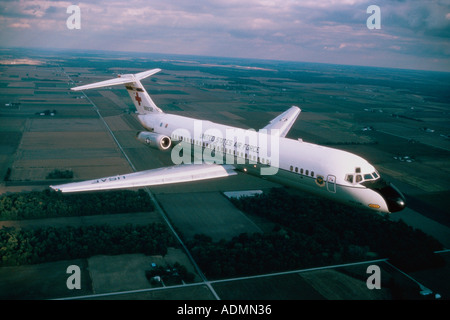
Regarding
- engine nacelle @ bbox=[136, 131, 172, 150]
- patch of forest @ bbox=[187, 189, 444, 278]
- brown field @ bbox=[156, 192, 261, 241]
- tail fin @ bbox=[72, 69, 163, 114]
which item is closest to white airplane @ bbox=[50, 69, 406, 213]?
engine nacelle @ bbox=[136, 131, 172, 150]

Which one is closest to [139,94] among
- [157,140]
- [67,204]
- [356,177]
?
[157,140]

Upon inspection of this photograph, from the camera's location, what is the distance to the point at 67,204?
39062mm

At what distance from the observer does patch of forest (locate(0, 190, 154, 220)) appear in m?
36.8

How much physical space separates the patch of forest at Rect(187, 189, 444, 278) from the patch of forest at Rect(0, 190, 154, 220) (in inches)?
436

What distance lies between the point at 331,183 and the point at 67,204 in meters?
30.1

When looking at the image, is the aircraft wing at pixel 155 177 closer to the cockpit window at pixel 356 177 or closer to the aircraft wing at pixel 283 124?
the cockpit window at pixel 356 177

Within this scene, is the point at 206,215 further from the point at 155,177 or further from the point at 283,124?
the point at 283,124

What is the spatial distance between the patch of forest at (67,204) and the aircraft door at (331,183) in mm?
22056

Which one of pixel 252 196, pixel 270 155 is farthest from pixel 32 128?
pixel 270 155

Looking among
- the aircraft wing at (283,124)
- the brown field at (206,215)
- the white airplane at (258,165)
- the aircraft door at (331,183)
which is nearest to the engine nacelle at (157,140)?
the white airplane at (258,165)

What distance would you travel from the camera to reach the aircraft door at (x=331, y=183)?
26297 mm

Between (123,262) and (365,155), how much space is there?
183 feet
